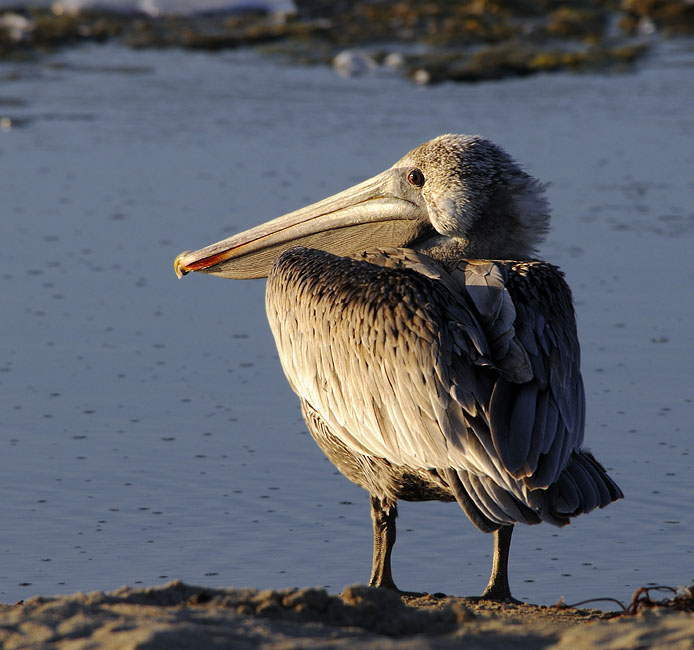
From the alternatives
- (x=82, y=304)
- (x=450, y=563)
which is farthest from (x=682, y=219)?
(x=450, y=563)

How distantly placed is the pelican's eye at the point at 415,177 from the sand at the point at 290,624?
1981 millimetres

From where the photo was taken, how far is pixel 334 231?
556 centimetres

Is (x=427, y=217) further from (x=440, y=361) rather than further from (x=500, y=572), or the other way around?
(x=500, y=572)

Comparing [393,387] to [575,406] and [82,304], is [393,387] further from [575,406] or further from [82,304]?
[82,304]

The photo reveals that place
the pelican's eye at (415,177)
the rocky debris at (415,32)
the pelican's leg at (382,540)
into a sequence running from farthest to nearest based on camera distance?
the rocky debris at (415,32) < the pelican's eye at (415,177) < the pelican's leg at (382,540)

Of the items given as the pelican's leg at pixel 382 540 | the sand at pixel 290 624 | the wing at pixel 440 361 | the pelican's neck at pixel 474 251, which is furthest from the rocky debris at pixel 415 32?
the sand at pixel 290 624

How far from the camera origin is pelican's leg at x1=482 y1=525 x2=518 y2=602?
462 cm

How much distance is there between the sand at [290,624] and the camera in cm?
338

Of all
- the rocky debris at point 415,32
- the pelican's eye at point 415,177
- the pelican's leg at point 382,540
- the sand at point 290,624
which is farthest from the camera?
the rocky debris at point 415,32

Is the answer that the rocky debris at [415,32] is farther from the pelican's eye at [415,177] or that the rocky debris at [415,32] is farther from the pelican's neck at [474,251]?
the pelican's neck at [474,251]

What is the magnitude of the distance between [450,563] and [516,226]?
1351 mm

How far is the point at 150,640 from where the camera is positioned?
3.29 metres

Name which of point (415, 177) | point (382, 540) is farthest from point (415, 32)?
point (382, 540)

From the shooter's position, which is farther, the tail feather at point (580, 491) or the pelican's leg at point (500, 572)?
the pelican's leg at point (500, 572)
